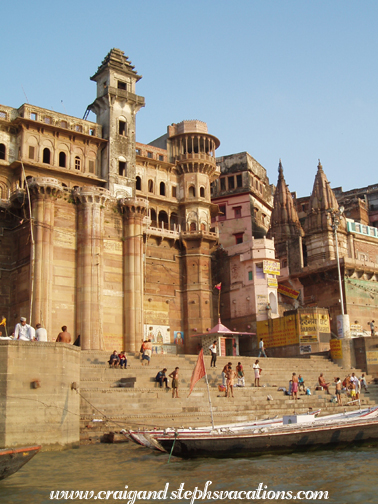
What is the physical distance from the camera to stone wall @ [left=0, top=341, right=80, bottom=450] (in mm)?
19125

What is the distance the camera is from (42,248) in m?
37.6

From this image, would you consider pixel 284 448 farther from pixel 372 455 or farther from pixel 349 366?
pixel 349 366

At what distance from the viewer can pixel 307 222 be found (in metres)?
56.0

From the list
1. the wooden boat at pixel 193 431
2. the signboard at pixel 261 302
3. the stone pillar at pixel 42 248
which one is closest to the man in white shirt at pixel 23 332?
the wooden boat at pixel 193 431

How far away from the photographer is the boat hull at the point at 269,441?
1756 cm

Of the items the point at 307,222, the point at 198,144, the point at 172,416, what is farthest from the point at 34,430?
the point at 307,222

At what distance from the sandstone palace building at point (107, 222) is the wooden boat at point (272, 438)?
20313mm

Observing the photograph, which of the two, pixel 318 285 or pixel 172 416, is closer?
pixel 172 416

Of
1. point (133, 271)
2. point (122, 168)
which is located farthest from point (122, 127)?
point (133, 271)

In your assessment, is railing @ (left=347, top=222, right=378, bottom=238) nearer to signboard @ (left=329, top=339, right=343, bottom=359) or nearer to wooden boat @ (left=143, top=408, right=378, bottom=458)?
signboard @ (left=329, top=339, right=343, bottom=359)

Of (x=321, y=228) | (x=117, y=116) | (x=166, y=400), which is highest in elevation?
(x=117, y=116)

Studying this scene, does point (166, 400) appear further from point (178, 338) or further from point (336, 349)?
point (178, 338)

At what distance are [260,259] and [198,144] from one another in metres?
11.5

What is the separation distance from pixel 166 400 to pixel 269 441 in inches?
254
